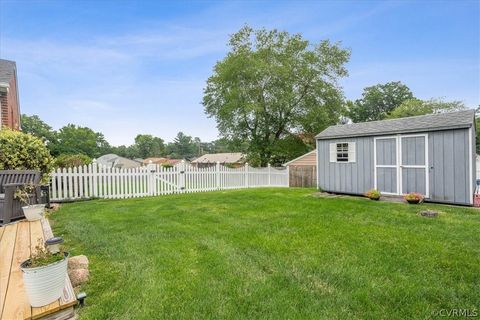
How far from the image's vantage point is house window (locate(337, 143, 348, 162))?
9273mm

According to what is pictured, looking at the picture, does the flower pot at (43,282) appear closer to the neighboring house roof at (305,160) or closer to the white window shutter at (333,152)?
the white window shutter at (333,152)

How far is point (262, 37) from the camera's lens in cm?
1752

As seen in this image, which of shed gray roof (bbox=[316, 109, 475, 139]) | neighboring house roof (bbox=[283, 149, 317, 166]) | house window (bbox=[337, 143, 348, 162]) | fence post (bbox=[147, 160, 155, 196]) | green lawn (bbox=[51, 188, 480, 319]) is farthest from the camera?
neighboring house roof (bbox=[283, 149, 317, 166])

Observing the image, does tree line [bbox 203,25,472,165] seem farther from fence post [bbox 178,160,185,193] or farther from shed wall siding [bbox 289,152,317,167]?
fence post [bbox 178,160,185,193]

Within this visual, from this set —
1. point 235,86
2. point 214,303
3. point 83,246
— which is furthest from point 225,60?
point 214,303

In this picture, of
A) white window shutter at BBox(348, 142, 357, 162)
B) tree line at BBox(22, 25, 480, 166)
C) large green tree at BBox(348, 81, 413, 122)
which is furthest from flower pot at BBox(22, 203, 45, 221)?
large green tree at BBox(348, 81, 413, 122)

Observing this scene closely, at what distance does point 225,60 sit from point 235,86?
1.95 metres

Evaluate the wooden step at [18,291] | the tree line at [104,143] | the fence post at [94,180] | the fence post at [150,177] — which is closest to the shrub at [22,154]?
the fence post at [94,180]

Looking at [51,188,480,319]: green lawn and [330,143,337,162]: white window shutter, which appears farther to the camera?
[330,143,337,162]: white window shutter

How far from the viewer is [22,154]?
6.30 meters

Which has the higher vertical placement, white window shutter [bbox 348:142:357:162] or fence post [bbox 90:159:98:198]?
white window shutter [bbox 348:142:357:162]

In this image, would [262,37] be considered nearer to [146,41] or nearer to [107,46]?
[146,41]

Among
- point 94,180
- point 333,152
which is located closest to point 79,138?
point 94,180

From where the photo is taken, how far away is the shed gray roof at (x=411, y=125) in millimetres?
6938
